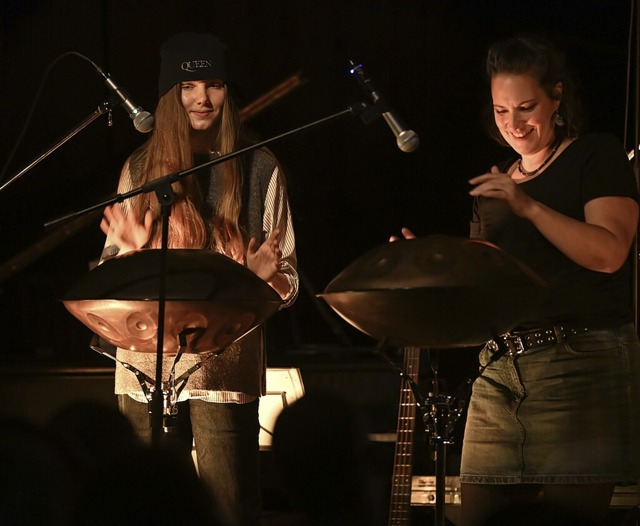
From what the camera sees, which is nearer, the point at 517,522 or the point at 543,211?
the point at 543,211

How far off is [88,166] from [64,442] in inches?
43.7

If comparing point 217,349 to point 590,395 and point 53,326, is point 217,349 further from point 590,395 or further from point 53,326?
point 53,326

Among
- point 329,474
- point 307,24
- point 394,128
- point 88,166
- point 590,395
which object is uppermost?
point 307,24

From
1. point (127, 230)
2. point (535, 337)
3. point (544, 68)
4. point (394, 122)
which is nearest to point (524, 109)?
point (544, 68)

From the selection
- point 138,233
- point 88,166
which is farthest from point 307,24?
point 138,233

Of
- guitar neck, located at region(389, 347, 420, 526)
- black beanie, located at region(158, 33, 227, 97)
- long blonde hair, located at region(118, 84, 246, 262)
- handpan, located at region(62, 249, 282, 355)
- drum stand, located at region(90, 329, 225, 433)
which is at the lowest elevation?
guitar neck, located at region(389, 347, 420, 526)

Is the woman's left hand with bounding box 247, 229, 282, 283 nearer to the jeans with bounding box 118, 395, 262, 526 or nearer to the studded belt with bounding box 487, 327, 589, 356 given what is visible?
the jeans with bounding box 118, 395, 262, 526

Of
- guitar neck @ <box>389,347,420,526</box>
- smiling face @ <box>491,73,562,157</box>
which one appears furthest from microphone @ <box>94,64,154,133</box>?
guitar neck @ <box>389,347,420,526</box>

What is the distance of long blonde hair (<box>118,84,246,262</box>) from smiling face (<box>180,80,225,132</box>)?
0.04 feet

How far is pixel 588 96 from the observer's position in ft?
11.3

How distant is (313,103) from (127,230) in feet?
6.55

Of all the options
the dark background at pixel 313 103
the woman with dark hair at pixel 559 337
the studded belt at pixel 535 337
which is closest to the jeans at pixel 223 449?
the woman with dark hair at pixel 559 337

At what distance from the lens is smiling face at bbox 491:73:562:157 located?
1693mm

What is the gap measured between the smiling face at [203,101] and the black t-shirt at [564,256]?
624mm
